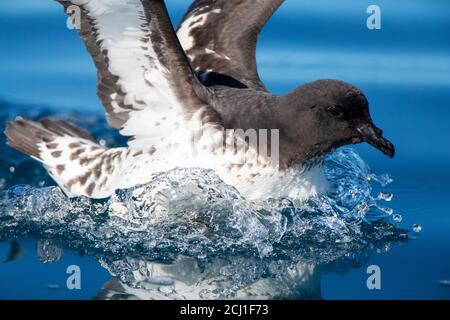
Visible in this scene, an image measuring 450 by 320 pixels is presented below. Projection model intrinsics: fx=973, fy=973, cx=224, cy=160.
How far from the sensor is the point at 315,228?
682 centimetres

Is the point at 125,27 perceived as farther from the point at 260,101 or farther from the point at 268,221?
the point at 268,221

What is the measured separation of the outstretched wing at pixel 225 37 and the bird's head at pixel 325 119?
102cm

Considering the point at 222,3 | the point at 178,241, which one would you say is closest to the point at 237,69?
the point at 222,3

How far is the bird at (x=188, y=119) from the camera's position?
663 centimetres

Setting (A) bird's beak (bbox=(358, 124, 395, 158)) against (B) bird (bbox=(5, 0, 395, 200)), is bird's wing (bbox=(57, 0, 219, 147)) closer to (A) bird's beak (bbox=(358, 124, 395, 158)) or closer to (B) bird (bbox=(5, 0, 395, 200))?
(B) bird (bbox=(5, 0, 395, 200))

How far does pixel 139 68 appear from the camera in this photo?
6863 mm

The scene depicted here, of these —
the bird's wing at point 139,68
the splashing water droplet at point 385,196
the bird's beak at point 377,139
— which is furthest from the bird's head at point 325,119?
the splashing water droplet at point 385,196

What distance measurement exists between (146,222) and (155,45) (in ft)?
4.05

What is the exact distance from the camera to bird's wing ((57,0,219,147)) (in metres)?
6.52

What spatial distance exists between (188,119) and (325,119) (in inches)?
37.5

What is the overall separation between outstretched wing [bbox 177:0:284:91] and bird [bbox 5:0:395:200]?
1.93ft

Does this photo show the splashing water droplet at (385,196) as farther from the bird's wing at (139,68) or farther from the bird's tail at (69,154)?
the bird's tail at (69,154)

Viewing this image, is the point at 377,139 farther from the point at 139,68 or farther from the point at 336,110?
the point at 139,68

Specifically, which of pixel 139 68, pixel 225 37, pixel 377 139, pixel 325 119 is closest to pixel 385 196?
pixel 377 139
